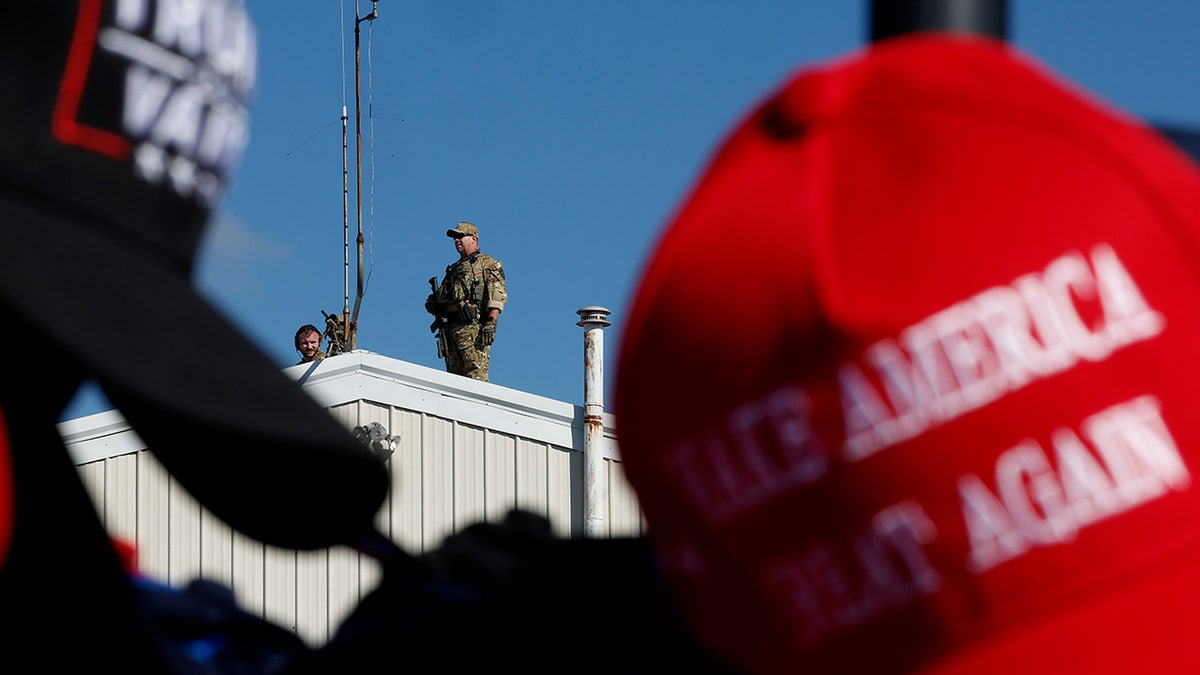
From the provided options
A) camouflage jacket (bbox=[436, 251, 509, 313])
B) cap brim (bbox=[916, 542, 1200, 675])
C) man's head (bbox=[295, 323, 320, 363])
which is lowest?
cap brim (bbox=[916, 542, 1200, 675])

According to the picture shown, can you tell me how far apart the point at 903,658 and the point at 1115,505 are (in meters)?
0.10

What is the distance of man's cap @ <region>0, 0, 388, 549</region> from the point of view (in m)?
0.80

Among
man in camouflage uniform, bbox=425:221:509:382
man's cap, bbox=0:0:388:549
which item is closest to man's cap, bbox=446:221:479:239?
man in camouflage uniform, bbox=425:221:509:382

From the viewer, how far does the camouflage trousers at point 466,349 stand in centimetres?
1230

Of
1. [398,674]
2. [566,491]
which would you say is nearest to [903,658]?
[398,674]

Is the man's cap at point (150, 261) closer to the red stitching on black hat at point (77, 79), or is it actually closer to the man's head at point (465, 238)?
the red stitching on black hat at point (77, 79)

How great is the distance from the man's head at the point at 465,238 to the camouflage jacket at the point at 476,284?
52mm

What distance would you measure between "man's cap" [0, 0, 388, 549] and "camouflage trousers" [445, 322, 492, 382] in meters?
11.4

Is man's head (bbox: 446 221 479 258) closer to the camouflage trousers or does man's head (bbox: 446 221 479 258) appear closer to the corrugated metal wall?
the camouflage trousers

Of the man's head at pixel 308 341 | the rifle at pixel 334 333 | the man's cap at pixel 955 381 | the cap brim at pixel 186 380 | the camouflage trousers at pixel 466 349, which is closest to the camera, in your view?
the man's cap at pixel 955 381

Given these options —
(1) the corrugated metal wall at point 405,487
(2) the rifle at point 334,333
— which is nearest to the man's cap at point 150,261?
(1) the corrugated metal wall at point 405,487

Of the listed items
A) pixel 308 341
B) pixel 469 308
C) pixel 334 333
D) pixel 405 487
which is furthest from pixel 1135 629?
pixel 334 333

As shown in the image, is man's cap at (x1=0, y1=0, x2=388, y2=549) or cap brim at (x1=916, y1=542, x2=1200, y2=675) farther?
man's cap at (x1=0, y1=0, x2=388, y2=549)

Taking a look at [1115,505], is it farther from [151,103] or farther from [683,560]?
[151,103]
